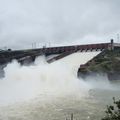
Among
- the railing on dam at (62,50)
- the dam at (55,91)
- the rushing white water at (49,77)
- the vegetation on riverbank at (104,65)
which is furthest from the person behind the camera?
the railing on dam at (62,50)

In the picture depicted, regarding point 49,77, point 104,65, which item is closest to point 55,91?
point 49,77

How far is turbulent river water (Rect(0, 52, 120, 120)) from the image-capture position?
2242 cm

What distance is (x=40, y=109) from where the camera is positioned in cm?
2405

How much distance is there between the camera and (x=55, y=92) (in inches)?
1416

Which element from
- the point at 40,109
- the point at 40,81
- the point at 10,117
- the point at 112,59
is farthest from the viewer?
the point at 112,59

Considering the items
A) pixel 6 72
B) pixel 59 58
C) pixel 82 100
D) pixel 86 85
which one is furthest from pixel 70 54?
pixel 82 100

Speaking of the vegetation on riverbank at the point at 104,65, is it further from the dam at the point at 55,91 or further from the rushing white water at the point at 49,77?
the rushing white water at the point at 49,77

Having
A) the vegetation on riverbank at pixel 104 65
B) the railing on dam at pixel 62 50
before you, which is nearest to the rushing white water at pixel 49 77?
the vegetation on riverbank at pixel 104 65

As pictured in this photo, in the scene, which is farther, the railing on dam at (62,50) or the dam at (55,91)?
the railing on dam at (62,50)

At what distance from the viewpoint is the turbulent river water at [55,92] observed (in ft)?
73.6

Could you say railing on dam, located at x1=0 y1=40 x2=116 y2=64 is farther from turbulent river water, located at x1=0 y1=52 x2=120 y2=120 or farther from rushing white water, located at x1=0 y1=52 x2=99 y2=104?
rushing white water, located at x1=0 y1=52 x2=99 y2=104

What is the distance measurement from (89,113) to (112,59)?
3381 centimetres

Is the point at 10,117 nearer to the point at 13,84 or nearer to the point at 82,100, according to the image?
the point at 82,100

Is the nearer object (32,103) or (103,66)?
(32,103)
